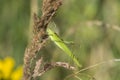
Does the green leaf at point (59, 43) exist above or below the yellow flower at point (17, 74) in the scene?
above

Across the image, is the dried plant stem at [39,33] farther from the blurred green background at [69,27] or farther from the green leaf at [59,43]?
the blurred green background at [69,27]

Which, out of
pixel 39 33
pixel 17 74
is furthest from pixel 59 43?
pixel 17 74

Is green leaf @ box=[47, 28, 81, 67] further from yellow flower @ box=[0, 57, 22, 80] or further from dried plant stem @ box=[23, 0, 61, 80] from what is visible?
yellow flower @ box=[0, 57, 22, 80]

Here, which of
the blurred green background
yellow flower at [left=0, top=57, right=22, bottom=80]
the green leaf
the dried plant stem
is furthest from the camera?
the blurred green background

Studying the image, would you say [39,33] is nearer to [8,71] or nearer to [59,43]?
[59,43]

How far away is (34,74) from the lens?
934mm

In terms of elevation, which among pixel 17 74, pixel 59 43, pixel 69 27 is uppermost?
pixel 59 43

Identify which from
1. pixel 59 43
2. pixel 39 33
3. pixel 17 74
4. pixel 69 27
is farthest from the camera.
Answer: pixel 69 27

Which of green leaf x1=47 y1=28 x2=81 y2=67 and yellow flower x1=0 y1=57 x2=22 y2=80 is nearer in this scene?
green leaf x1=47 y1=28 x2=81 y2=67

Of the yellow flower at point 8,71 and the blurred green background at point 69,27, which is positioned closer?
the yellow flower at point 8,71

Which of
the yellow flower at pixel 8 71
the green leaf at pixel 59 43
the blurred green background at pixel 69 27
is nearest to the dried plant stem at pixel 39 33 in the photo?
the green leaf at pixel 59 43

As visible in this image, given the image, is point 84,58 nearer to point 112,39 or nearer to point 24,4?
point 112,39

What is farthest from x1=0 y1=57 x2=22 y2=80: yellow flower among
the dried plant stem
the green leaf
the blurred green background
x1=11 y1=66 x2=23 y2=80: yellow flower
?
the dried plant stem

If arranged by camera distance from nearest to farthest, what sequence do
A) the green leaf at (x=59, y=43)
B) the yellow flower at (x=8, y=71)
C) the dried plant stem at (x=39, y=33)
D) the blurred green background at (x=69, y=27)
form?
the dried plant stem at (x=39, y=33), the green leaf at (x=59, y=43), the yellow flower at (x=8, y=71), the blurred green background at (x=69, y=27)
